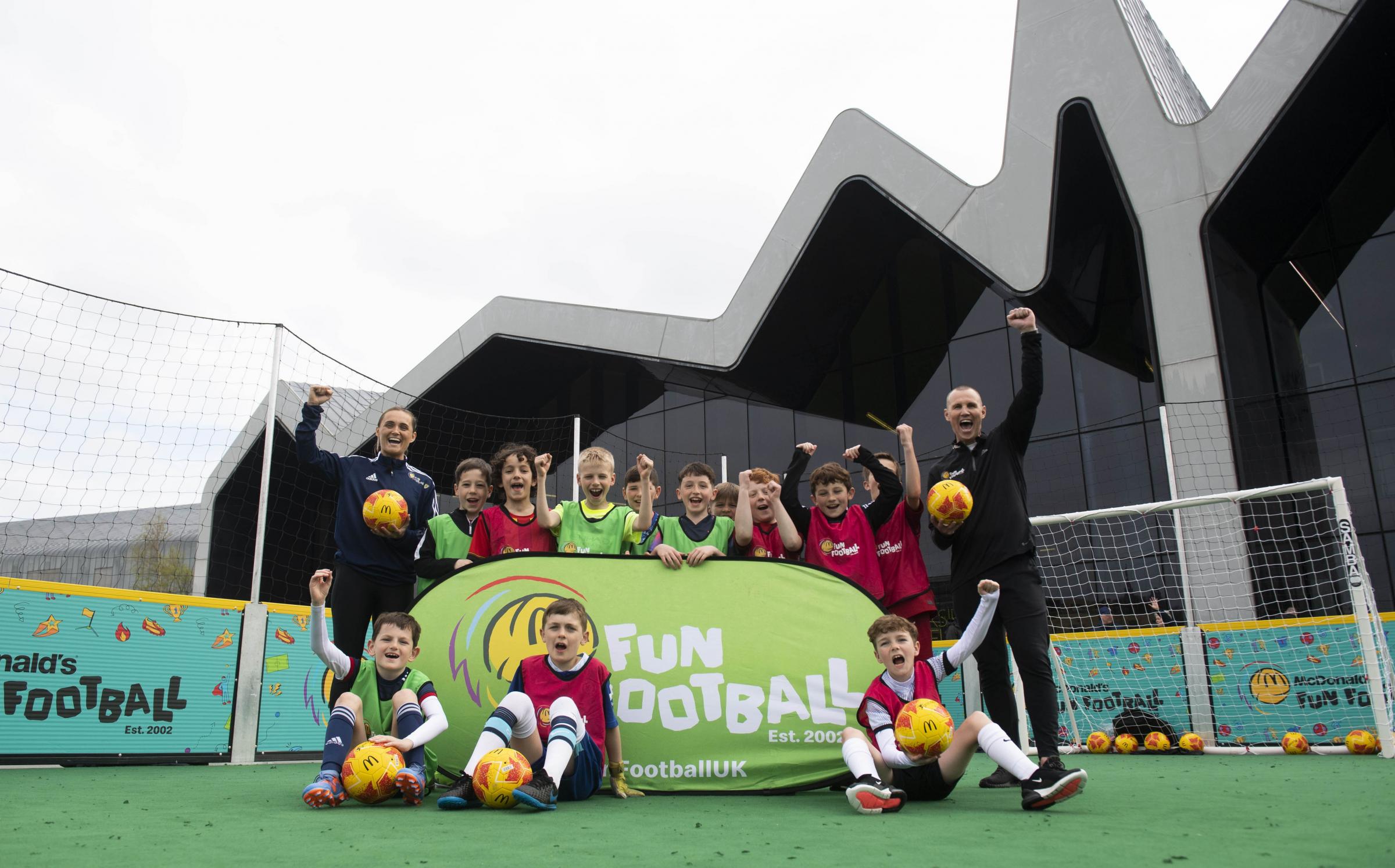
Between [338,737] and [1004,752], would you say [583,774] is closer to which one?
[338,737]

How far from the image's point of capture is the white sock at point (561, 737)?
363 cm

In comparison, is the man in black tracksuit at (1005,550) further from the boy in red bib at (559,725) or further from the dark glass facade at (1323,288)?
the dark glass facade at (1323,288)

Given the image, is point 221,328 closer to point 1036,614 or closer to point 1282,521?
point 1036,614

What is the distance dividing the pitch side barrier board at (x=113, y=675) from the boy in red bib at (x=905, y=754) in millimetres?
5722

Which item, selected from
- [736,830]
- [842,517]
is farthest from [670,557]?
[736,830]

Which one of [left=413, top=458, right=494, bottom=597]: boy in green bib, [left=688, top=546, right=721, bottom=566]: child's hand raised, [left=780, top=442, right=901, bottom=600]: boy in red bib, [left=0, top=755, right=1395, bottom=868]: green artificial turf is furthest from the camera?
[left=780, top=442, right=901, bottom=600]: boy in red bib

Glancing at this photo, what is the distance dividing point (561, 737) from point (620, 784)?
629mm

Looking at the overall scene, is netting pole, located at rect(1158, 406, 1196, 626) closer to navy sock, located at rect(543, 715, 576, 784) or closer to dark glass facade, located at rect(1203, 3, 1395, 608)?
dark glass facade, located at rect(1203, 3, 1395, 608)

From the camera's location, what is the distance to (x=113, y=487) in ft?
26.0

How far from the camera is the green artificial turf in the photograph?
2.37 meters

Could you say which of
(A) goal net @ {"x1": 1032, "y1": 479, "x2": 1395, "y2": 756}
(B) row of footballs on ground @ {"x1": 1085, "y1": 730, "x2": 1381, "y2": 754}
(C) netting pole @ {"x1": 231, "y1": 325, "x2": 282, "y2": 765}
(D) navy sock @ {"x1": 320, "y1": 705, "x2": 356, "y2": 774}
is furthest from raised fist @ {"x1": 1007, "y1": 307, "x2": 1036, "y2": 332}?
(C) netting pole @ {"x1": 231, "y1": 325, "x2": 282, "y2": 765}

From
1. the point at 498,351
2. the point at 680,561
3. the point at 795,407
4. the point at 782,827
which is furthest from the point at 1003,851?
the point at 498,351

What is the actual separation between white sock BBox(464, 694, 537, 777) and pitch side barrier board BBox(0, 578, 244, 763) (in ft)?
15.0

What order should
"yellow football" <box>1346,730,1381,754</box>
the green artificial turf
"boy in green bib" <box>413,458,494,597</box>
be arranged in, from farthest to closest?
"yellow football" <box>1346,730,1381,754</box>, "boy in green bib" <box>413,458,494,597</box>, the green artificial turf
